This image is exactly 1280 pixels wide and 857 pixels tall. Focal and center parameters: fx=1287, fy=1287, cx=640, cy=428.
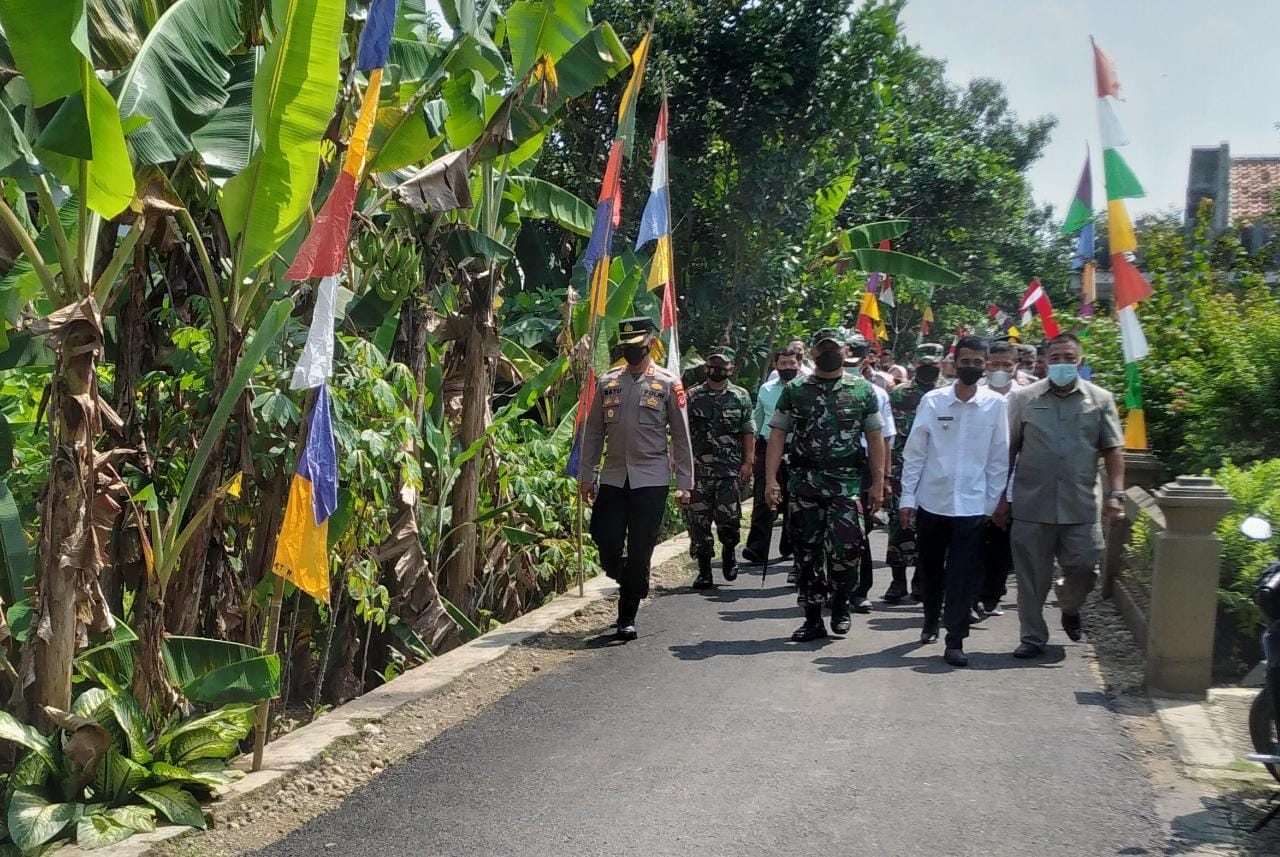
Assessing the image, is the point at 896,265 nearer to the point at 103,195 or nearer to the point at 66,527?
the point at 103,195

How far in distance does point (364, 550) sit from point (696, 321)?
1068 centimetres

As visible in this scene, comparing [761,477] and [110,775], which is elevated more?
[761,477]

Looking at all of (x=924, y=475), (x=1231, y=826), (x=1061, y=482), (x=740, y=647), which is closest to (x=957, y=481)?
(x=924, y=475)

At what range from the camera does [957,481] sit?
7867 mm

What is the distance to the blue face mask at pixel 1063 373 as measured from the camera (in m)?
7.84

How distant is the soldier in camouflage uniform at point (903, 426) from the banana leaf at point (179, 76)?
249 inches

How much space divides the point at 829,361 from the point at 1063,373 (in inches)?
55.8

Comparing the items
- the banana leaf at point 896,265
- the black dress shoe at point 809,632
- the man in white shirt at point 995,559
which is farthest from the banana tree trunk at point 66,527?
the banana leaf at point 896,265

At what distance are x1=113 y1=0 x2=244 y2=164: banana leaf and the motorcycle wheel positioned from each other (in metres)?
4.92

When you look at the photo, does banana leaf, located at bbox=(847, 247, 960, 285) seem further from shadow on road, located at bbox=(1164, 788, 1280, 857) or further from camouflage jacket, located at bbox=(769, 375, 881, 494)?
shadow on road, located at bbox=(1164, 788, 1280, 857)

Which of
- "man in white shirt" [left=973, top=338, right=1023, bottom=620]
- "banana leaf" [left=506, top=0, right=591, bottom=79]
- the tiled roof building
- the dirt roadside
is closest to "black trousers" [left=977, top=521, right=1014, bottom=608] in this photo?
"man in white shirt" [left=973, top=338, right=1023, bottom=620]

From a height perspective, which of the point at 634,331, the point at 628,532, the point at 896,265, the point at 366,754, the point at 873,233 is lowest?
the point at 366,754

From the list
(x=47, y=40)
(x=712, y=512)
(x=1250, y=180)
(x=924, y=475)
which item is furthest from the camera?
(x=1250, y=180)

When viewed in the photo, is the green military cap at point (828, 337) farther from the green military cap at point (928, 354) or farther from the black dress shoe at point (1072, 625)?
the green military cap at point (928, 354)
